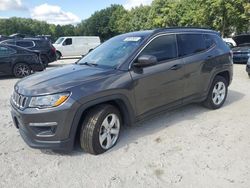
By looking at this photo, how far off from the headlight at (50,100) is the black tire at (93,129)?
0.48 m

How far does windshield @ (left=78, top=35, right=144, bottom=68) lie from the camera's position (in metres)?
4.31

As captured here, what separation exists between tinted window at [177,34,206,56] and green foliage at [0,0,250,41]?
18706 mm

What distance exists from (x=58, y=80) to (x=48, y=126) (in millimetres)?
654

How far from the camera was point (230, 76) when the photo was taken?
20.4ft

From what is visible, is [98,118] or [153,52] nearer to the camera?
[98,118]

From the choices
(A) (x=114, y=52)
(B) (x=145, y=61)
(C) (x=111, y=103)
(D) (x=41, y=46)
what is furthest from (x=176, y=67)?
(D) (x=41, y=46)

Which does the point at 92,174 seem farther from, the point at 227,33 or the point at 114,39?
the point at 227,33

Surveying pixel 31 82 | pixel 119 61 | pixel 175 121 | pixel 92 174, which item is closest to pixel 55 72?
pixel 31 82

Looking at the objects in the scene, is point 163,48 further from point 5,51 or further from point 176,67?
point 5,51

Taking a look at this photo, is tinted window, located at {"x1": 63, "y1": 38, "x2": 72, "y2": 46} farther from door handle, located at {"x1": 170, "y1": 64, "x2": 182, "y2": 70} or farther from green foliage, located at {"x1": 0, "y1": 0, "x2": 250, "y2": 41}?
door handle, located at {"x1": 170, "y1": 64, "x2": 182, "y2": 70}

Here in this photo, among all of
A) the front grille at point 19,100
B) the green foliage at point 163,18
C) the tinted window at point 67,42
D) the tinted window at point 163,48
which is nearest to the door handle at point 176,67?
the tinted window at point 163,48

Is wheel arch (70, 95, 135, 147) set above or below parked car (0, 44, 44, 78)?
above

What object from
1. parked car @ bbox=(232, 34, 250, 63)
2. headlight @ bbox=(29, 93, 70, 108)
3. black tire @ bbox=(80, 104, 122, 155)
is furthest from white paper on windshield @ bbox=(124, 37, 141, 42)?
parked car @ bbox=(232, 34, 250, 63)

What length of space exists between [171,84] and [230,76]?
7.20 feet
